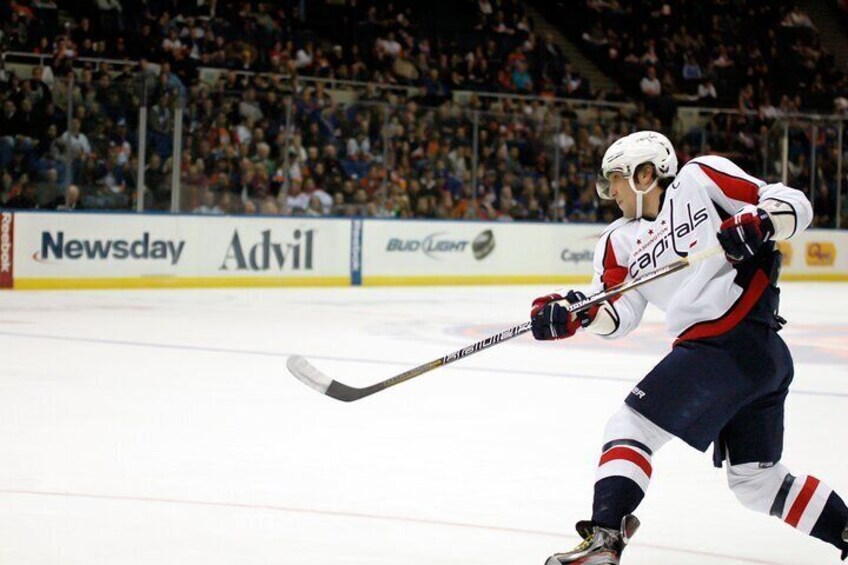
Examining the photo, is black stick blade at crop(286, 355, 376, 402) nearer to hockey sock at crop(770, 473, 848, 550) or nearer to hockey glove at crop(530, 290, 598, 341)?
hockey glove at crop(530, 290, 598, 341)

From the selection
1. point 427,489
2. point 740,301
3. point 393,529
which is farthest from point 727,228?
point 427,489

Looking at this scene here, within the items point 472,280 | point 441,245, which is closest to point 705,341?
point 441,245

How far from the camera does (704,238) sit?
3328 mm

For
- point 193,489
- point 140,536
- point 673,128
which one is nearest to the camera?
point 140,536

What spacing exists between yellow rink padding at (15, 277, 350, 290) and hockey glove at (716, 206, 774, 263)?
10719 mm

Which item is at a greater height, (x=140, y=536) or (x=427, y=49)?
(x=427, y=49)

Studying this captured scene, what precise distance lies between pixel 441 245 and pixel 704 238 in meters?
12.3

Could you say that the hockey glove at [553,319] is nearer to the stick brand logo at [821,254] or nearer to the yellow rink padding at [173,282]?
the yellow rink padding at [173,282]

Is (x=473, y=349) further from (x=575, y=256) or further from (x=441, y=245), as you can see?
(x=575, y=256)

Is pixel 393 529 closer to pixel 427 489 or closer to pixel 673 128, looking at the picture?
pixel 427 489

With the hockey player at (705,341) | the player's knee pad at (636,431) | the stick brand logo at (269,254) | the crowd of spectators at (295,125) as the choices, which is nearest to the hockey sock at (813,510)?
the hockey player at (705,341)

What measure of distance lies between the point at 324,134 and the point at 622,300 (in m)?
11.0

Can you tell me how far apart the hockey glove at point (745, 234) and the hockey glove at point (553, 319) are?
444 mm

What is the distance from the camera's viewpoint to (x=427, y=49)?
19.2 m
